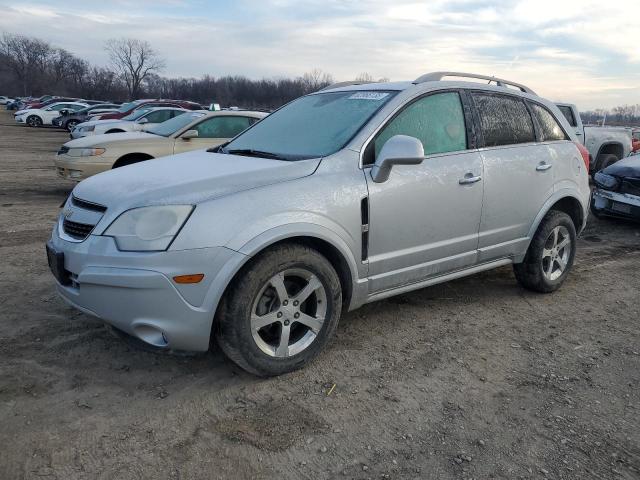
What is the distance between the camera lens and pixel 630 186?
735 cm

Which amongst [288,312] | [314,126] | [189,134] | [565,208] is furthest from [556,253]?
[189,134]

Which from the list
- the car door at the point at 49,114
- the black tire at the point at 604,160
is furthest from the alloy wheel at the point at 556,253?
the car door at the point at 49,114

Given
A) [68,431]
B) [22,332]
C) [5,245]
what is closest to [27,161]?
[5,245]

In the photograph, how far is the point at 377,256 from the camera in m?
3.43

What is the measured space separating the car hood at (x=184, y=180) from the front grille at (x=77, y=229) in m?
0.16

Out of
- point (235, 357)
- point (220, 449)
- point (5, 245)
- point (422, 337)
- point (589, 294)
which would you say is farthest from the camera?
point (5, 245)

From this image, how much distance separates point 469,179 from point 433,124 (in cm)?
48

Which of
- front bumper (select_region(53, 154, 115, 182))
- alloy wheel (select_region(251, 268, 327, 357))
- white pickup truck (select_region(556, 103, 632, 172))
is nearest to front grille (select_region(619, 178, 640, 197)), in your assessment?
white pickup truck (select_region(556, 103, 632, 172))

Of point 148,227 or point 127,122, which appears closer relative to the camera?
point 148,227

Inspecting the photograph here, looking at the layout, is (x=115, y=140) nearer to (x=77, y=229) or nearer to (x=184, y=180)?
(x=77, y=229)

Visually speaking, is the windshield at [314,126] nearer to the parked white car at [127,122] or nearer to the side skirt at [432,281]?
the side skirt at [432,281]

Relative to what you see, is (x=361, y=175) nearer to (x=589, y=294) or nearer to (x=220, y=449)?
(x=220, y=449)

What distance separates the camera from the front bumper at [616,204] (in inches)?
286

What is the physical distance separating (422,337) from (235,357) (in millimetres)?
1451
